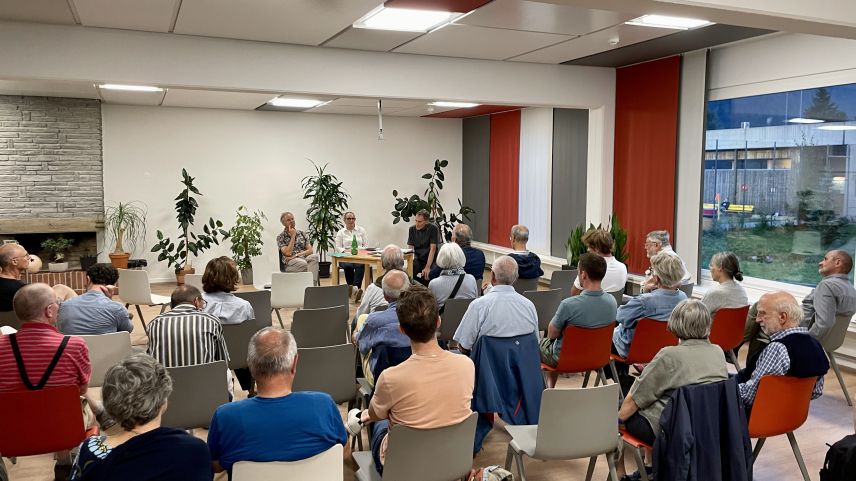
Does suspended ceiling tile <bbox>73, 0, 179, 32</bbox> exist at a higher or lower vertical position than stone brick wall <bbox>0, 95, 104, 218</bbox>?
higher

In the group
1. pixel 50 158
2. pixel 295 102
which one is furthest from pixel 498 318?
pixel 50 158

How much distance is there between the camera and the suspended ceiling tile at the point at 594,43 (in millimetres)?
5887

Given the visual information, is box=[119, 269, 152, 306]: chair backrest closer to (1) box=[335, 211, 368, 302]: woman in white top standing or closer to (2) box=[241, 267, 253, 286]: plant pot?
(1) box=[335, 211, 368, 302]: woman in white top standing

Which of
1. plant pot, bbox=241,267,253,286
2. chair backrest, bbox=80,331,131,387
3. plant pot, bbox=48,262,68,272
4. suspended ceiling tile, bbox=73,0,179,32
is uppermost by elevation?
suspended ceiling tile, bbox=73,0,179,32

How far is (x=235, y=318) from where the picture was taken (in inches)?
171

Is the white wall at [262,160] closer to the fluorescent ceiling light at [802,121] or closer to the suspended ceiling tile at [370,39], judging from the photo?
the suspended ceiling tile at [370,39]

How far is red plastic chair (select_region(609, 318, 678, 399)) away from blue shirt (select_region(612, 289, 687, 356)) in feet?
0.19

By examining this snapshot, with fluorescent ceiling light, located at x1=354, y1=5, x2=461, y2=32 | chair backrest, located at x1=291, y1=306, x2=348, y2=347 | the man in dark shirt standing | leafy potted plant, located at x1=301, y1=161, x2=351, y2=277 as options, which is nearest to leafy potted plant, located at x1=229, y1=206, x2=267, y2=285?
leafy potted plant, located at x1=301, y1=161, x2=351, y2=277

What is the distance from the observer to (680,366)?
299 centimetres

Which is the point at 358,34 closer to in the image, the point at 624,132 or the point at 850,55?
the point at 624,132

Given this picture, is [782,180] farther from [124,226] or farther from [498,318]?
[124,226]

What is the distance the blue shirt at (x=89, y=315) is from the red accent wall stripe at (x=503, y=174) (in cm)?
774

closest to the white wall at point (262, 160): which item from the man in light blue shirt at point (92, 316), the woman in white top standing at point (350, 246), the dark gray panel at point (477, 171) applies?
the dark gray panel at point (477, 171)

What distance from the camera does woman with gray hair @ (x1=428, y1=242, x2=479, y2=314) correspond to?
523 cm
